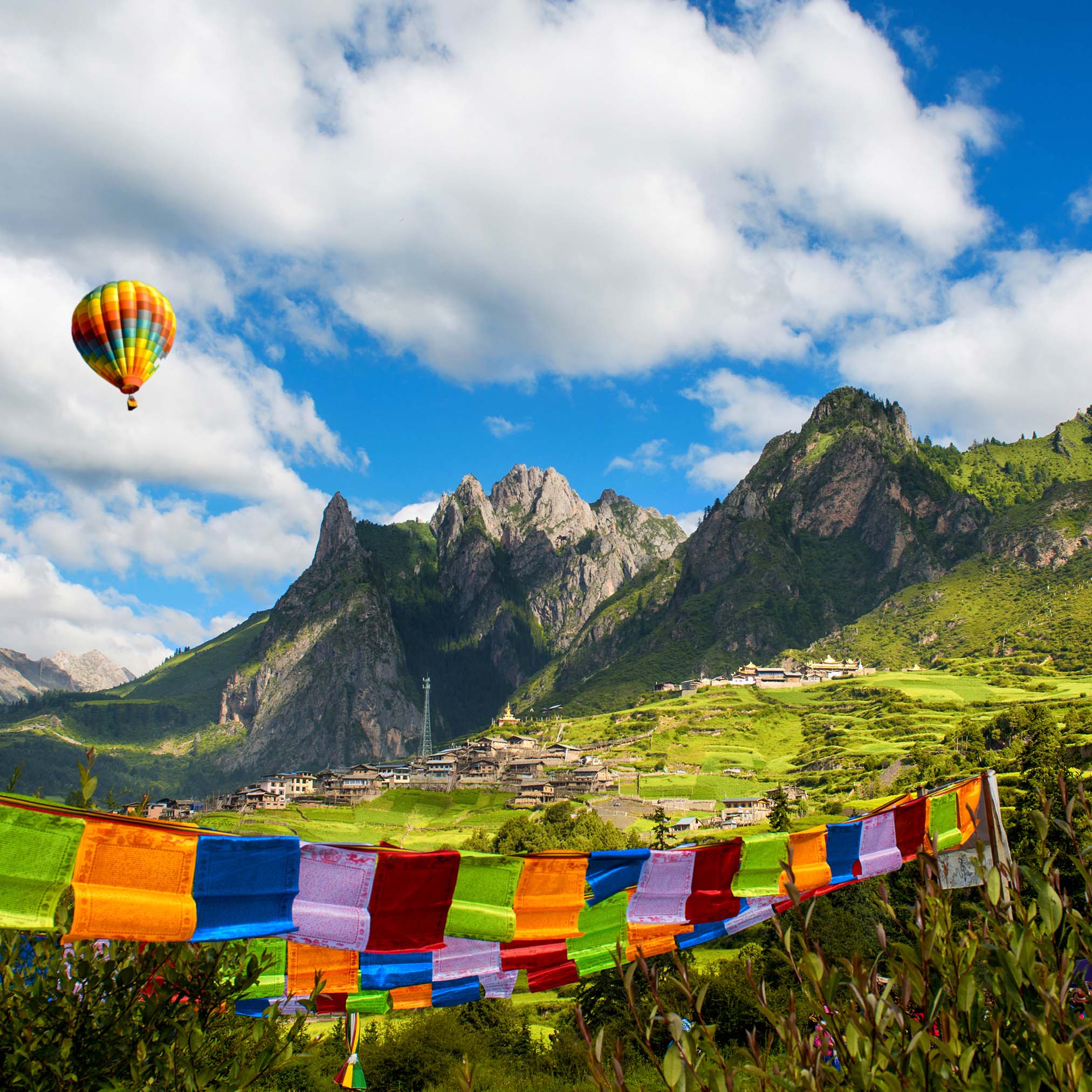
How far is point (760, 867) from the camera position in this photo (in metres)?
8.15

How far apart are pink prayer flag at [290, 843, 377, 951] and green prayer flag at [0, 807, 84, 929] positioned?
163cm

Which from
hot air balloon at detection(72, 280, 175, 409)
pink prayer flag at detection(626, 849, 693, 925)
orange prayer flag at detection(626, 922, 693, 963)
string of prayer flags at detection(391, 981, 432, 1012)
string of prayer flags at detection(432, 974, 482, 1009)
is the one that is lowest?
string of prayer flags at detection(391, 981, 432, 1012)

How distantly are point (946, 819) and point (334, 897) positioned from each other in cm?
704

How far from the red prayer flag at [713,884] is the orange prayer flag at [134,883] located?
4.46 meters

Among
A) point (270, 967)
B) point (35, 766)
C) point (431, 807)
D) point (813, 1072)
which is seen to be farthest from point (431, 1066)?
point (35, 766)

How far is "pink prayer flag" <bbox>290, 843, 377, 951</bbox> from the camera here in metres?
6.24

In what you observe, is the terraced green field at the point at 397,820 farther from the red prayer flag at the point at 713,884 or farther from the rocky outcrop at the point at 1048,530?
the rocky outcrop at the point at 1048,530

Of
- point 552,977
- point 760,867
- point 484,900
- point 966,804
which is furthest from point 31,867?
point 966,804

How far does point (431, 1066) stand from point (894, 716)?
87231mm

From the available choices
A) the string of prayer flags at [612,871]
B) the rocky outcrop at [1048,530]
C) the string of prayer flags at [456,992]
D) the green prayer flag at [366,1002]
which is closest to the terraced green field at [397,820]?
the green prayer flag at [366,1002]

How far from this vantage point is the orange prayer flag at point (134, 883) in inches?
209

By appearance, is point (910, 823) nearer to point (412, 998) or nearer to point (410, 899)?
point (412, 998)

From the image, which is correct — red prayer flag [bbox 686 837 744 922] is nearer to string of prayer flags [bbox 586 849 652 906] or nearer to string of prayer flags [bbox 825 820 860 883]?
string of prayer flags [bbox 586 849 652 906]

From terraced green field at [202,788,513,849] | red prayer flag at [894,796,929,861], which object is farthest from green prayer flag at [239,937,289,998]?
terraced green field at [202,788,513,849]
